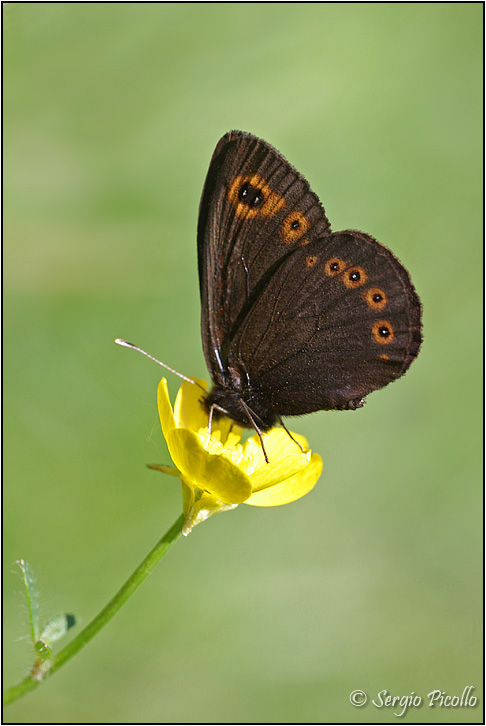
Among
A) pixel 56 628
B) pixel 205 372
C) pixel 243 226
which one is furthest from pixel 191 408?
pixel 205 372

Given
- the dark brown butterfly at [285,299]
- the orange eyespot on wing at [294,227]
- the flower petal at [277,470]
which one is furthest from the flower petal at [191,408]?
the orange eyespot on wing at [294,227]

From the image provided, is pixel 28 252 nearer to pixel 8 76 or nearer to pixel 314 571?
pixel 8 76

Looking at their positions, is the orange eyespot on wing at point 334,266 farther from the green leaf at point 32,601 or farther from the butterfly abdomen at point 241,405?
the green leaf at point 32,601

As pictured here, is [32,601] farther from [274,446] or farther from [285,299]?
[285,299]

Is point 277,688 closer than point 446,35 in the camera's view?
Yes

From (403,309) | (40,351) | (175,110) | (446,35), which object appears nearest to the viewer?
(403,309)

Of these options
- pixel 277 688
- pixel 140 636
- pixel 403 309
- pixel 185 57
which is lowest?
pixel 140 636

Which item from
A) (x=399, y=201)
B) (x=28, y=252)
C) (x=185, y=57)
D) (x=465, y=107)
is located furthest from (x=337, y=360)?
(x=465, y=107)
